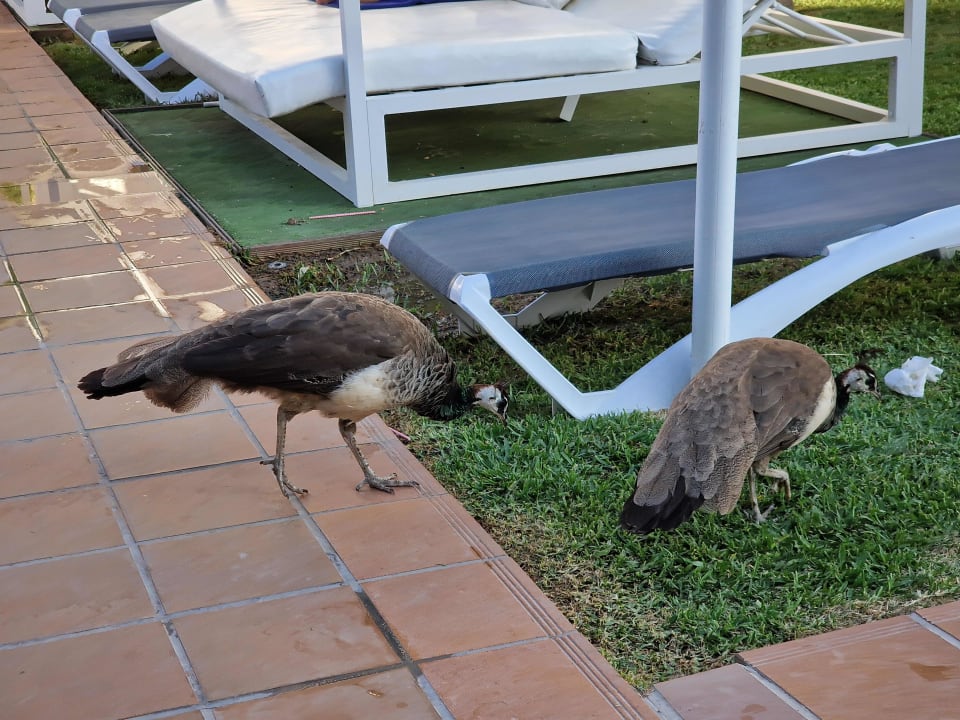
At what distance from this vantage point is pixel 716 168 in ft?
11.6

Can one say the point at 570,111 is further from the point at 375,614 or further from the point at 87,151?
the point at 375,614

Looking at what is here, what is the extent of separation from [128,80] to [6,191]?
3.42m

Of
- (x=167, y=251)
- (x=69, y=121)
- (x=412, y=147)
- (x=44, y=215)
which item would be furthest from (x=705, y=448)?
(x=69, y=121)

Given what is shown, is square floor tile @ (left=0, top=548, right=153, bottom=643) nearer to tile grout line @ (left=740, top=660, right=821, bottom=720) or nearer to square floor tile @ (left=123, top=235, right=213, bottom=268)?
tile grout line @ (left=740, top=660, right=821, bottom=720)

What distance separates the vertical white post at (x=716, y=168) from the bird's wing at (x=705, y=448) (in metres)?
0.55

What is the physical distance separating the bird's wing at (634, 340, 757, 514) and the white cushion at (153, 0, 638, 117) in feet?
11.4

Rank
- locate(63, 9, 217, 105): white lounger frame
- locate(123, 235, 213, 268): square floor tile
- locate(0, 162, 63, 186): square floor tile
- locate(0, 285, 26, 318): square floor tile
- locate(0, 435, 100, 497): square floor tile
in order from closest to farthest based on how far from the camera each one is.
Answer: locate(0, 435, 100, 497): square floor tile
locate(0, 285, 26, 318): square floor tile
locate(123, 235, 213, 268): square floor tile
locate(0, 162, 63, 186): square floor tile
locate(63, 9, 217, 105): white lounger frame

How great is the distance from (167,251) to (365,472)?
2656 millimetres

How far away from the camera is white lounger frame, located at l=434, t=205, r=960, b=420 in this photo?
12.6 ft

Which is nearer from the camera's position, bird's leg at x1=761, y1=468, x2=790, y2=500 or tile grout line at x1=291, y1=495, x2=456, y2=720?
tile grout line at x1=291, y1=495, x2=456, y2=720

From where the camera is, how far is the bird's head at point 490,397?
3.71 metres

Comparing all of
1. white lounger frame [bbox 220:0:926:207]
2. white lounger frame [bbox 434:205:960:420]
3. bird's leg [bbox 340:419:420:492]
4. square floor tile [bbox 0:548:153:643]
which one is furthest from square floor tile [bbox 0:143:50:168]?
square floor tile [bbox 0:548:153:643]

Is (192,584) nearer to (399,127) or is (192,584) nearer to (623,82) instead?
(623,82)

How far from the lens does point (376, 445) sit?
12.4 feet
